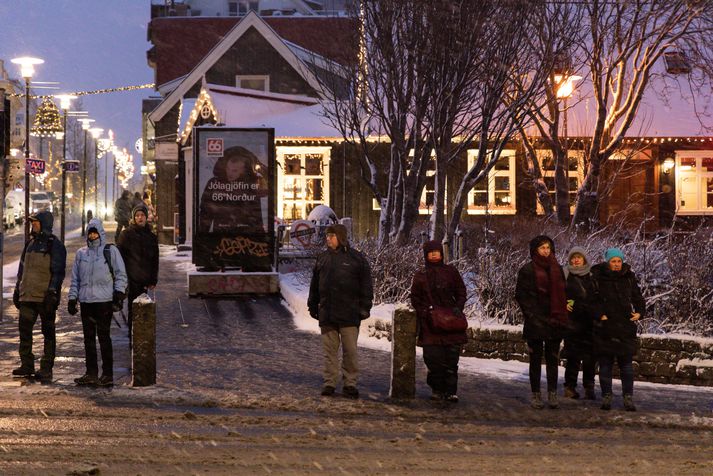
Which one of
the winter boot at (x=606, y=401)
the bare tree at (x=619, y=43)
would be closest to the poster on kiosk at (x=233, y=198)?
the bare tree at (x=619, y=43)

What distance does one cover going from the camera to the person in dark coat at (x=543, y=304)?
9.83 meters

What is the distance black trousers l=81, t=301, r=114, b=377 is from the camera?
419 inches

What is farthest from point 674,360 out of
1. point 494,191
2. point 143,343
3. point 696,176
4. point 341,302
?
point 696,176

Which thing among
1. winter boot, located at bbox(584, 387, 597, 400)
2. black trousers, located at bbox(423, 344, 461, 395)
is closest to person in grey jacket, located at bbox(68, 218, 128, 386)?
black trousers, located at bbox(423, 344, 461, 395)

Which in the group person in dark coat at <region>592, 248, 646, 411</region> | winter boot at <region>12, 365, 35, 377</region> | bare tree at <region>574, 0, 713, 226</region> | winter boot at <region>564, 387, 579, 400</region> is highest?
bare tree at <region>574, 0, 713, 226</region>

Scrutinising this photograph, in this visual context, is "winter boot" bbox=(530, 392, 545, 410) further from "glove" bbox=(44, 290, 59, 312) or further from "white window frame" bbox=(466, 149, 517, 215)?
"white window frame" bbox=(466, 149, 517, 215)

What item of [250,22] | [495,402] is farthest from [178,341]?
[250,22]

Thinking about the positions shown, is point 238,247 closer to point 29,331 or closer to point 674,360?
point 29,331

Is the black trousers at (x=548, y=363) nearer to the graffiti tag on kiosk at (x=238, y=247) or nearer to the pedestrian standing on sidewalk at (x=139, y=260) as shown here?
the pedestrian standing on sidewalk at (x=139, y=260)

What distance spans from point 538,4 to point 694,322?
30.6 feet

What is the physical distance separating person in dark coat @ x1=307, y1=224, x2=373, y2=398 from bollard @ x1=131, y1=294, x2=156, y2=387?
1.65 metres

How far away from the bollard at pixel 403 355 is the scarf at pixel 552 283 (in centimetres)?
131

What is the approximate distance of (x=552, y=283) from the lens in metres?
9.88

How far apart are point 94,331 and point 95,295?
1.35 feet
